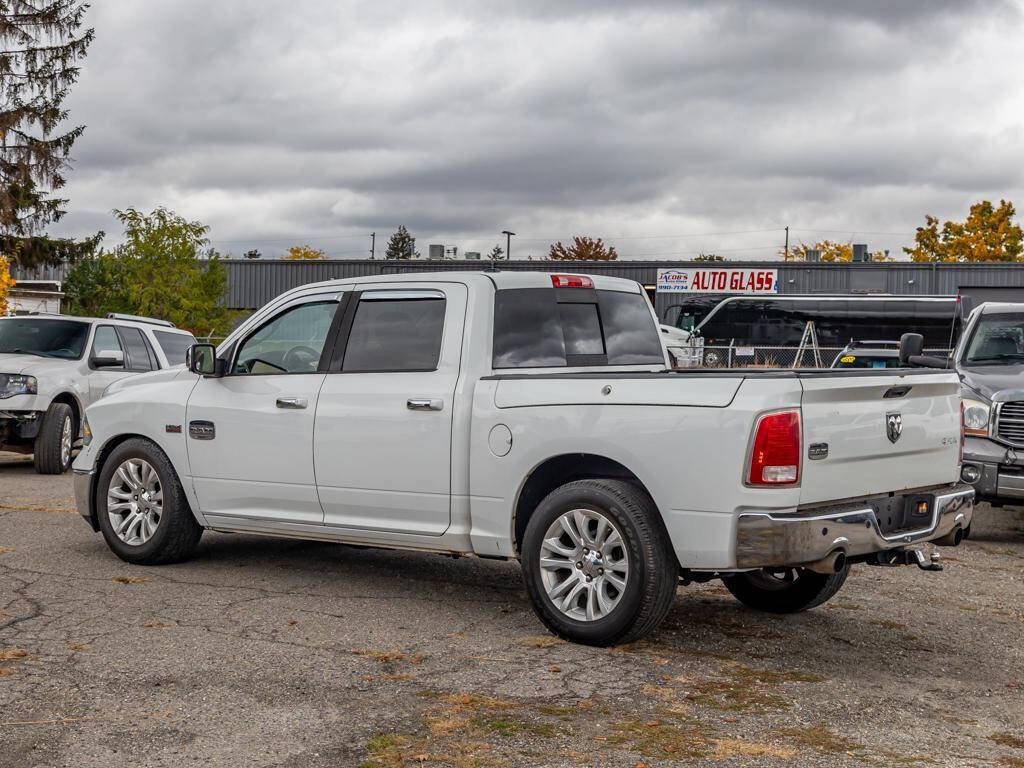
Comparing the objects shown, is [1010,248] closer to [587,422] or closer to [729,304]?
[729,304]

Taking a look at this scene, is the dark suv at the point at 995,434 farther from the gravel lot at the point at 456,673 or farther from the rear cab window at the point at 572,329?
the rear cab window at the point at 572,329

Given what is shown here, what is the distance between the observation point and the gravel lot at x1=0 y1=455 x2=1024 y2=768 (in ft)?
14.7

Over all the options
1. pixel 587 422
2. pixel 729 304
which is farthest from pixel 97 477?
pixel 729 304

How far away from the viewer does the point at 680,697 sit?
517 cm

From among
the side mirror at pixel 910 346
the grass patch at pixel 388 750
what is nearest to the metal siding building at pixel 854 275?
the side mirror at pixel 910 346

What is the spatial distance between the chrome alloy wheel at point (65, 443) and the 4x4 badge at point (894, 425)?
10901 millimetres

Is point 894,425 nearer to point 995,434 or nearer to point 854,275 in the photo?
point 995,434

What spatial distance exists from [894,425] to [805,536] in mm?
928

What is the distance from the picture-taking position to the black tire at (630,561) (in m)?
5.71

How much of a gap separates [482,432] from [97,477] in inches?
132

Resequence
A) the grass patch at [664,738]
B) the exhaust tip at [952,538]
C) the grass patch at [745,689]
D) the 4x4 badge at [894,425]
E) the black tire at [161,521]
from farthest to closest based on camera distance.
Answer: the black tire at [161,521], the exhaust tip at [952,538], the 4x4 badge at [894,425], the grass patch at [745,689], the grass patch at [664,738]

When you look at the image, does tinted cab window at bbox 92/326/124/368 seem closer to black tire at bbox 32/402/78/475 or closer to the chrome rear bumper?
black tire at bbox 32/402/78/475

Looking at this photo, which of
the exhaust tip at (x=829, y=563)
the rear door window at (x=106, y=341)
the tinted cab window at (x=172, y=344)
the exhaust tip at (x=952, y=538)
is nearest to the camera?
the exhaust tip at (x=829, y=563)

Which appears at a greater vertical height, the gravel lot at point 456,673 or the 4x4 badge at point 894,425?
the 4x4 badge at point 894,425
